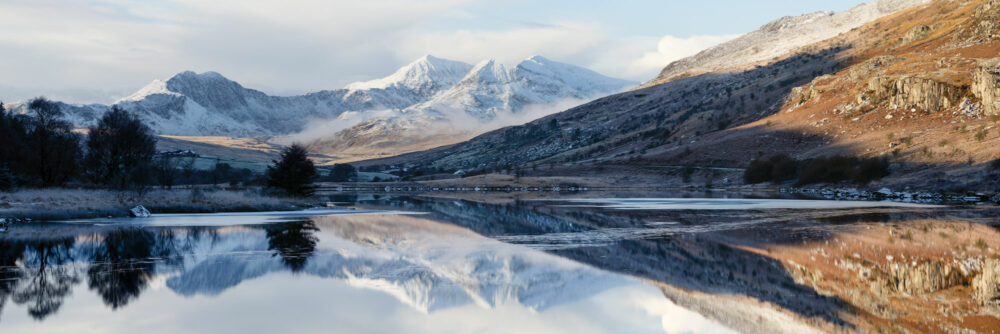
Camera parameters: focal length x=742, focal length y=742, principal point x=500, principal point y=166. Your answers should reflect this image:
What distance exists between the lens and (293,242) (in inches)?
1027

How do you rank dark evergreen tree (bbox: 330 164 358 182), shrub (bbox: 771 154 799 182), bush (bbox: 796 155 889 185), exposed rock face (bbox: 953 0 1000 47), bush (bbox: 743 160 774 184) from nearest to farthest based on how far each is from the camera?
bush (bbox: 796 155 889 185)
shrub (bbox: 771 154 799 182)
bush (bbox: 743 160 774 184)
exposed rock face (bbox: 953 0 1000 47)
dark evergreen tree (bbox: 330 164 358 182)

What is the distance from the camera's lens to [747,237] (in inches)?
1081

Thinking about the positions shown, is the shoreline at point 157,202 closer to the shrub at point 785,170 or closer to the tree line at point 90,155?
the tree line at point 90,155

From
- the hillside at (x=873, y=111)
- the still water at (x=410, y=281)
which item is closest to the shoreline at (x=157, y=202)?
the hillside at (x=873, y=111)

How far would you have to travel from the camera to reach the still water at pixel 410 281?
42.3ft

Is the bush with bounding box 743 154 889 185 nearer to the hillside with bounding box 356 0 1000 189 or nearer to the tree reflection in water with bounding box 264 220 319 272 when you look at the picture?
the hillside with bounding box 356 0 1000 189

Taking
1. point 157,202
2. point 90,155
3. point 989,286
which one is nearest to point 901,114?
point 157,202

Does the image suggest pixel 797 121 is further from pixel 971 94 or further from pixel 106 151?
pixel 106 151

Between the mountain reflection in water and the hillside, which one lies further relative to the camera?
the hillside

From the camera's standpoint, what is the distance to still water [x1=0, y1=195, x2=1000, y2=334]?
1290 cm

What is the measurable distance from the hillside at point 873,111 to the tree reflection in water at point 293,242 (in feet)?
166

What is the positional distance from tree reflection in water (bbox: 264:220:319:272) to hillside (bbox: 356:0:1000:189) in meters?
50.6

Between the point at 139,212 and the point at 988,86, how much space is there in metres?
86.5

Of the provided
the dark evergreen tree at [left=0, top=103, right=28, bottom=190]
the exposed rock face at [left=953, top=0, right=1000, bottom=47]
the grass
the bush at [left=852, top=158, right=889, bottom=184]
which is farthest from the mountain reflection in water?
the exposed rock face at [left=953, top=0, right=1000, bottom=47]
